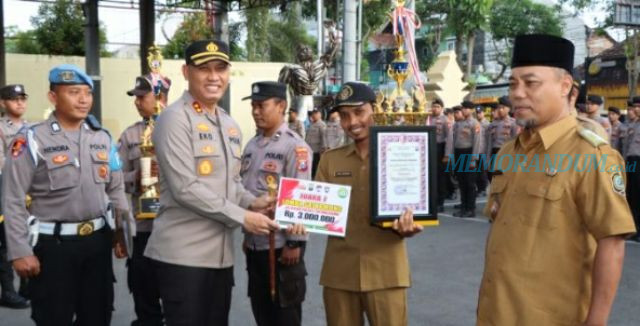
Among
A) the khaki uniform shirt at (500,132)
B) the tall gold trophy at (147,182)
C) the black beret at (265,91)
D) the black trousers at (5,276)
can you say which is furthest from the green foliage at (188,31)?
the black beret at (265,91)

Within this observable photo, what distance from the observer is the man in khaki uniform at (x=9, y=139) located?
5.08 meters

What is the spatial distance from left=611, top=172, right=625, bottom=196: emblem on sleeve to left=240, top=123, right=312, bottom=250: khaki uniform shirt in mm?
1954

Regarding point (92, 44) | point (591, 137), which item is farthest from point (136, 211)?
point (92, 44)

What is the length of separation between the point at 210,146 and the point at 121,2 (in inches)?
610

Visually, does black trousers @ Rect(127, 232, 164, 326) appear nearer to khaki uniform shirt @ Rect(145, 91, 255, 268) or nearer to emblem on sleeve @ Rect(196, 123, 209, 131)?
khaki uniform shirt @ Rect(145, 91, 255, 268)

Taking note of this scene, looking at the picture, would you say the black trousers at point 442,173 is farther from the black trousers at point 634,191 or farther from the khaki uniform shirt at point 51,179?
the khaki uniform shirt at point 51,179

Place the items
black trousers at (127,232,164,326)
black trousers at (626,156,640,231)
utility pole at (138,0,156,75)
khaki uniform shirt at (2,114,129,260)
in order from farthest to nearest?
utility pole at (138,0,156,75)
black trousers at (626,156,640,231)
black trousers at (127,232,164,326)
khaki uniform shirt at (2,114,129,260)

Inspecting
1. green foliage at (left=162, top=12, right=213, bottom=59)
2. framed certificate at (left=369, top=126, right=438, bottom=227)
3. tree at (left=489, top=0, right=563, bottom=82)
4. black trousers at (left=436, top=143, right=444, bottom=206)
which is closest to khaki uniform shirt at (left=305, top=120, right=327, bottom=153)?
black trousers at (left=436, top=143, right=444, bottom=206)

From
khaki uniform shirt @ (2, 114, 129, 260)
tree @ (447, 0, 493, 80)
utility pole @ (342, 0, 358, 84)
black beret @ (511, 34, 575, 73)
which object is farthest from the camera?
tree @ (447, 0, 493, 80)

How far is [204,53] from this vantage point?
276 centimetres

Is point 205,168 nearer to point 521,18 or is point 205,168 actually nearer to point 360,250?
point 360,250

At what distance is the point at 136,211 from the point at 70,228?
113 centimetres

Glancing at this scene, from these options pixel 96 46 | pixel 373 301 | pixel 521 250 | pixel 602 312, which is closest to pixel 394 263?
pixel 373 301

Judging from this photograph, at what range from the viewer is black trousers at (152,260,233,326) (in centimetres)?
269
